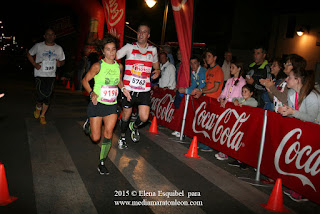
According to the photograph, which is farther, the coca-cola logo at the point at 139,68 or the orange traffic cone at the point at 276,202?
the coca-cola logo at the point at 139,68

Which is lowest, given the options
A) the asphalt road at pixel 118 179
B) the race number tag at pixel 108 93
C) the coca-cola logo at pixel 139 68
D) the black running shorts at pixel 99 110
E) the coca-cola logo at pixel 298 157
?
the asphalt road at pixel 118 179

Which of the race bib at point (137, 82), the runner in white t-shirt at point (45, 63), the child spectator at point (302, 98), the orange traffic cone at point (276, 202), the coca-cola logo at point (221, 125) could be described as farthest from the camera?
the runner in white t-shirt at point (45, 63)

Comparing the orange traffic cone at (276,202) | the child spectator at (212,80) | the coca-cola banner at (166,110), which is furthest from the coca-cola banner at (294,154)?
the coca-cola banner at (166,110)

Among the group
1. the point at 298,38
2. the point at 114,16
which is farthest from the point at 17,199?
the point at 298,38

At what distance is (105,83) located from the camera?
5352mm

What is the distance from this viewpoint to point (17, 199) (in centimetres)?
424

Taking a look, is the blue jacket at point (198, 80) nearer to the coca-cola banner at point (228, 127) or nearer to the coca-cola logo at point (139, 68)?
the coca-cola banner at point (228, 127)

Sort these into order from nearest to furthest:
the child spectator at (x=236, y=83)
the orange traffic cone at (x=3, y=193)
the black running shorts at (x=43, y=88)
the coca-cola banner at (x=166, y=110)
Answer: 1. the orange traffic cone at (x=3, y=193)
2. the child spectator at (x=236, y=83)
3. the black running shorts at (x=43, y=88)
4. the coca-cola banner at (x=166, y=110)

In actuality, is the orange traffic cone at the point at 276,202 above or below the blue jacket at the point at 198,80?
below

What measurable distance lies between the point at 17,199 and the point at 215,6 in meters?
30.5

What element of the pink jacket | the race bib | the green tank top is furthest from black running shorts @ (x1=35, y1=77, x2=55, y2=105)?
the pink jacket

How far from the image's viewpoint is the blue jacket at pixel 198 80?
8.09m

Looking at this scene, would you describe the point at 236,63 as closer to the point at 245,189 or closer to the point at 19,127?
the point at 245,189

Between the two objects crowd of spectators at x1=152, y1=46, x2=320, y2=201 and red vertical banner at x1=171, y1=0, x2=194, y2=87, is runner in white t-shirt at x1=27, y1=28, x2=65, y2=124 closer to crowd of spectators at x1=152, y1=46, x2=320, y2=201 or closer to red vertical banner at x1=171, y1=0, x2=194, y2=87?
crowd of spectators at x1=152, y1=46, x2=320, y2=201
